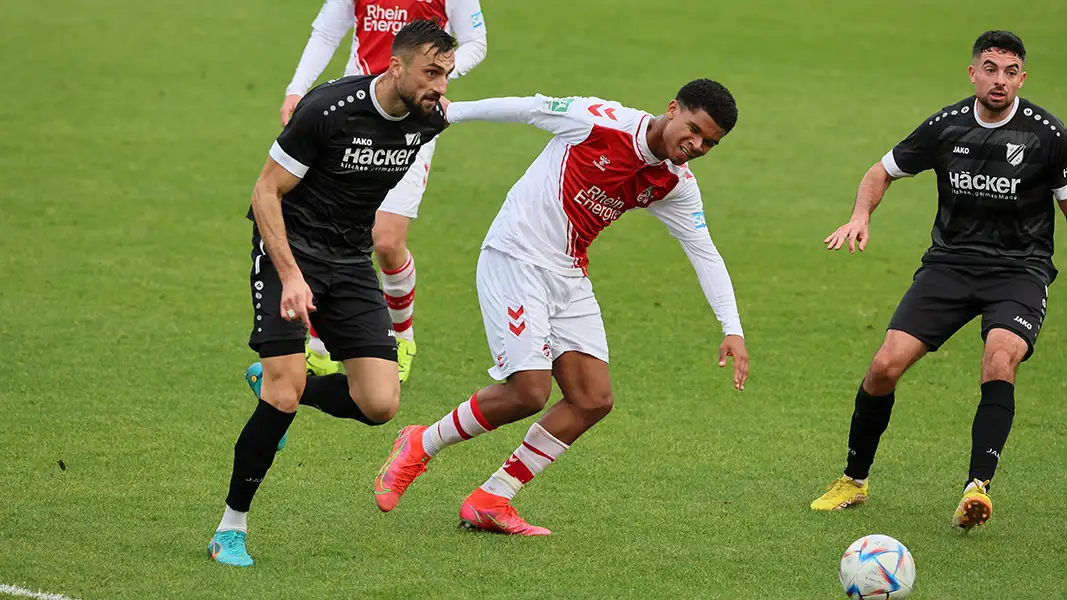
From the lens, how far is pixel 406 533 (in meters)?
6.38

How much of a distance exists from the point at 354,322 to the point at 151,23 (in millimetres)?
14175

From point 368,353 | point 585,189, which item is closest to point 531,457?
point 368,353

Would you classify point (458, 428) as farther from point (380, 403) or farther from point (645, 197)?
point (645, 197)

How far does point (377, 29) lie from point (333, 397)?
3655mm

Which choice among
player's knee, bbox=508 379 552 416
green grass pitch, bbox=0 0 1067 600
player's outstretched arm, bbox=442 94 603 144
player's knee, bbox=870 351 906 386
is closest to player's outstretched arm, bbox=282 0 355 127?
green grass pitch, bbox=0 0 1067 600

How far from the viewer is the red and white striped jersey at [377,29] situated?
936cm

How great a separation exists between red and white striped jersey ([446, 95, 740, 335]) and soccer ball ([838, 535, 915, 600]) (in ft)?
4.38

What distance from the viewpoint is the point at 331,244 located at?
627 centimetres

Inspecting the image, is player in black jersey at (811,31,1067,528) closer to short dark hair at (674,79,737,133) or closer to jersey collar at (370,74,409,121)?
short dark hair at (674,79,737,133)

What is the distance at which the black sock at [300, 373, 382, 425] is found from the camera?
6.40 m

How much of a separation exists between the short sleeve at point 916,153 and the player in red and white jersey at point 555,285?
43.2 inches

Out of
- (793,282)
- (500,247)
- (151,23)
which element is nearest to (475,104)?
(500,247)

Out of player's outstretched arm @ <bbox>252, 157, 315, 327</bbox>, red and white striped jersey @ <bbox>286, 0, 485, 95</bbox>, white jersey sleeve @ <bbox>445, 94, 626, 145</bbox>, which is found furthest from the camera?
red and white striped jersey @ <bbox>286, 0, 485, 95</bbox>

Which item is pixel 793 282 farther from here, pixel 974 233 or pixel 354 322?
pixel 354 322
